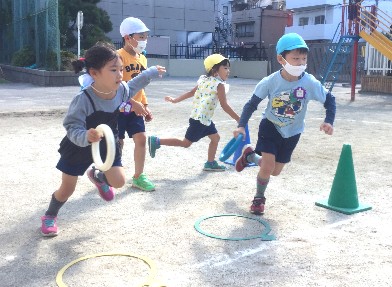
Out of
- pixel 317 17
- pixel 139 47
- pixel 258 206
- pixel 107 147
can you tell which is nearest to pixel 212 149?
pixel 139 47

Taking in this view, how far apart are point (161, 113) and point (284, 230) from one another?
7.68m

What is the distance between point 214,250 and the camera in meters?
3.57

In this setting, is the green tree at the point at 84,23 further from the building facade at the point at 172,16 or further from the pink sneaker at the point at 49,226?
the pink sneaker at the point at 49,226

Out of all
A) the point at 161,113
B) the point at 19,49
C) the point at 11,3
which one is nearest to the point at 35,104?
the point at 161,113

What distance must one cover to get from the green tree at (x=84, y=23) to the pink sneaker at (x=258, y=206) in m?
22.0

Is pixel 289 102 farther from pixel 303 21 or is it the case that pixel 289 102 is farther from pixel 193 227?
pixel 303 21

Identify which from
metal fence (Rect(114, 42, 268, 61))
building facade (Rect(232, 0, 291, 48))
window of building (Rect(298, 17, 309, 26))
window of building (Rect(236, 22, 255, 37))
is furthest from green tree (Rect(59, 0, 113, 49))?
window of building (Rect(298, 17, 309, 26))

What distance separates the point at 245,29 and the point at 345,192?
42736 millimetres

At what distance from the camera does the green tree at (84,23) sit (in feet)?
82.5

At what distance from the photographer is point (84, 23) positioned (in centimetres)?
2580

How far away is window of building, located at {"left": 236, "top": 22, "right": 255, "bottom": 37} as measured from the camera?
44656 millimetres

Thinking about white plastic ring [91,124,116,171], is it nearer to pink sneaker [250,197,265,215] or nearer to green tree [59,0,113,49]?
pink sneaker [250,197,265,215]

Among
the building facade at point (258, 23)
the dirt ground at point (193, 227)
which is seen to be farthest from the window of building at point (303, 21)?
the dirt ground at point (193, 227)

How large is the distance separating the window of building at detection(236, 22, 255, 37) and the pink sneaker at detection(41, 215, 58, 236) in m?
42.5
